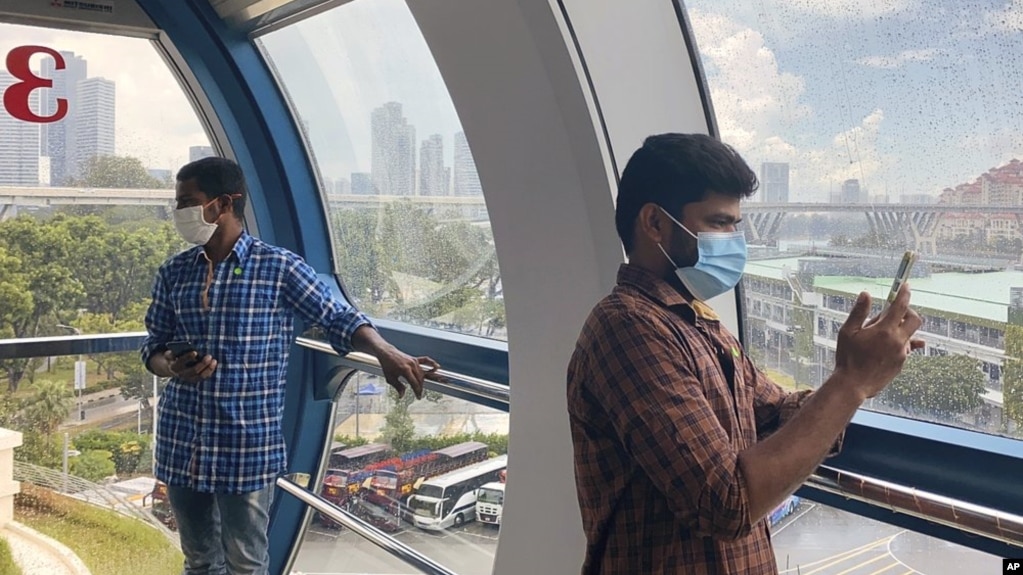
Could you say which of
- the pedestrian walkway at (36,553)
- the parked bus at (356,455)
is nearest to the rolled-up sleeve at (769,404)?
the parked bus at (356,455)

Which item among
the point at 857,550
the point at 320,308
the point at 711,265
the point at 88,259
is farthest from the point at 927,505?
the point at 88,259

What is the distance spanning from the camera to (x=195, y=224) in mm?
2510

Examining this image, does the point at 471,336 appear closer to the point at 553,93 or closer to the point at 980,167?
the point at 553,93

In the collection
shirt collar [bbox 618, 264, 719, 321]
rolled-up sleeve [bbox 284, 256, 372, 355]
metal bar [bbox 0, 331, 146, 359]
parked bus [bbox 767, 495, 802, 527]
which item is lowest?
parked bus [bbox 767, 495, 802, 527]

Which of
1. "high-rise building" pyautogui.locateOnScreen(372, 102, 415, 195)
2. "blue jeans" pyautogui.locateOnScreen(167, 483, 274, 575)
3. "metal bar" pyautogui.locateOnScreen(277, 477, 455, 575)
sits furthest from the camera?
"high-rise building" pyautogui.locateOnScreen(372, 102, 415, 195)

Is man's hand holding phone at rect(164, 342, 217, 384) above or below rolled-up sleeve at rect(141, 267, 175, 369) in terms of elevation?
below

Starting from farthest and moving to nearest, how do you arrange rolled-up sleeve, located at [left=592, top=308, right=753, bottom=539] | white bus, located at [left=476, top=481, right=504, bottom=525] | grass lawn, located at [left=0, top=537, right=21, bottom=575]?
grass lawn, located at [left=0, top=537, right=21, bottom=575], white bus, located at [left=476, top=481, right=504, bottom=525], rolled-up sleeve, located at [left=592, top=308, right=753, bottom=539]

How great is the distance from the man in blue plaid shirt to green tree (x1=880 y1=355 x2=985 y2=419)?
1378 millimetres

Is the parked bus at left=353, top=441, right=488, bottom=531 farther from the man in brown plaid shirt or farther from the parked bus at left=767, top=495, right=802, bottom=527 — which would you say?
the man in brown plaid shirt

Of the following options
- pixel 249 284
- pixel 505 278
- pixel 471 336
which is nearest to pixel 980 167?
pixel 505 278

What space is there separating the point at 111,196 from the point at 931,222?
11.3ft

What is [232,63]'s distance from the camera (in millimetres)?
3740

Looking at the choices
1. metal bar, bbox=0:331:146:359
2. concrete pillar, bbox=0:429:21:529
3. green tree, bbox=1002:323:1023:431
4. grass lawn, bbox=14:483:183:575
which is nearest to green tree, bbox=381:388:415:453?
metal bar, bbox=0:331:146:359

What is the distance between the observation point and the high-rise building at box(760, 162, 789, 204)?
6.40 ft
